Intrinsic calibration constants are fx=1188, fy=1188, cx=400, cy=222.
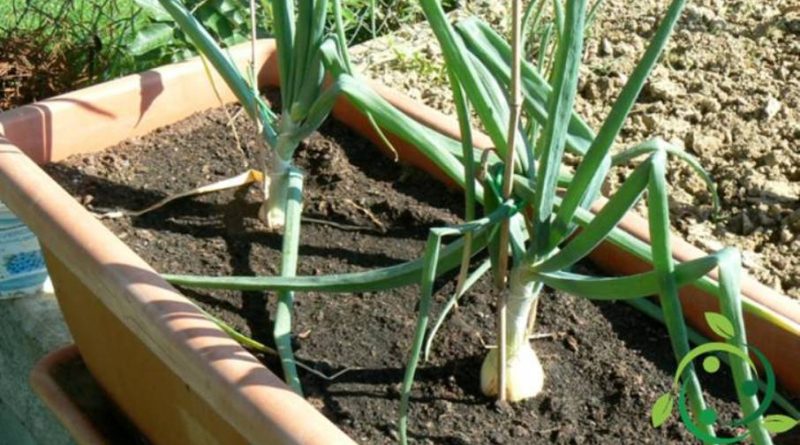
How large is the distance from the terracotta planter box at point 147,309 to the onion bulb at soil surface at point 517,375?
0.20 m

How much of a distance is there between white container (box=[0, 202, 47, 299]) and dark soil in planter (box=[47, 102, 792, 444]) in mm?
126

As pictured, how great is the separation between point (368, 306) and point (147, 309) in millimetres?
317

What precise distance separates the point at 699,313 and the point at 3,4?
198cm

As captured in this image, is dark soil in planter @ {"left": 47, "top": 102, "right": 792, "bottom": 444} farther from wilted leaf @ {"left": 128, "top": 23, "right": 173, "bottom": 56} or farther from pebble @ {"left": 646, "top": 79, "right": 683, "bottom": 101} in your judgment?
pebble @ {"left": 646, "top": 79, "right": 683, "bottom": 101}

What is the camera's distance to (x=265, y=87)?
1.80 m

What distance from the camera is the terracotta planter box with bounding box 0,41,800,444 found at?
41.3 inches

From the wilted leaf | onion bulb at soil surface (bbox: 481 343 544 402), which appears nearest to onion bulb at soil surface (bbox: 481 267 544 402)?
onion bulb at soil surface (bbox: 481 343 544 402)

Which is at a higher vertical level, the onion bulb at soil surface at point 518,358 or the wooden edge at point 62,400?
the onion bulb at soil surface at point 518,358

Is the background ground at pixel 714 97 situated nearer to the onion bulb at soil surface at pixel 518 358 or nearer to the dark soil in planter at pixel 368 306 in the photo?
the dark soil in planter at pixel 368 306

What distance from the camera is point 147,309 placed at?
3.76ft

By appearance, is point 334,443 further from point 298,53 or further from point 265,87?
point 265,87

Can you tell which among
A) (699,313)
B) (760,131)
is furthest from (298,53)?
(760,131)

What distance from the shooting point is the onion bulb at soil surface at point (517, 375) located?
122cm

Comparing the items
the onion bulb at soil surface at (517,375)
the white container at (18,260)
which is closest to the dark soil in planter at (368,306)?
the onion bulb at soil surface at (517,375)
